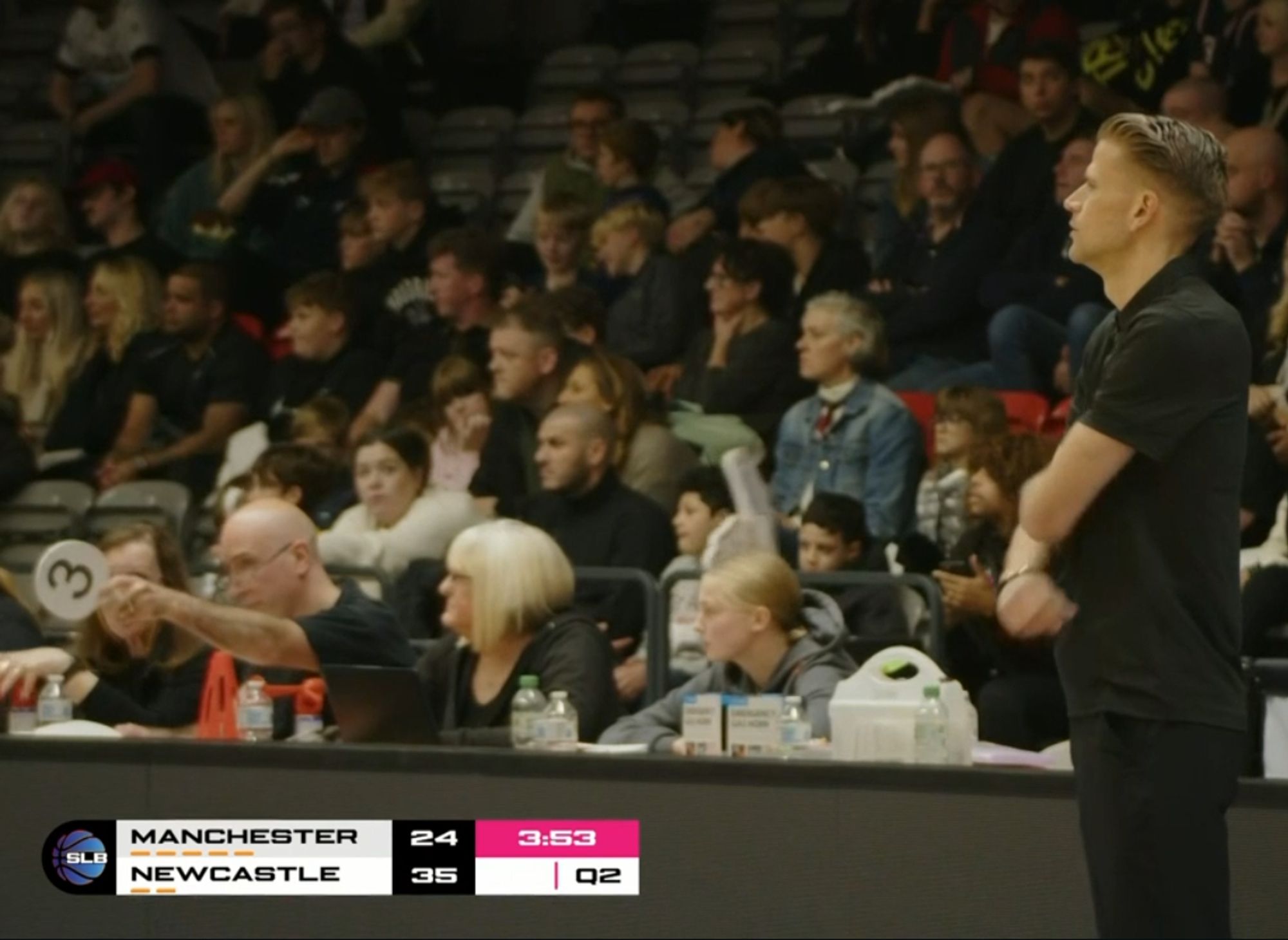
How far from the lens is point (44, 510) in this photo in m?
9.37

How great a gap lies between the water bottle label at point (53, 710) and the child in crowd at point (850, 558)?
90.2 inches

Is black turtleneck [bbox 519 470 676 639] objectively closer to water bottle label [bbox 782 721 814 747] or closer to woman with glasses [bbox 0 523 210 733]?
woman with glasses [bbox 0 523 210 733]

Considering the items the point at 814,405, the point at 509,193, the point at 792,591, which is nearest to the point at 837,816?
the point at 792,591

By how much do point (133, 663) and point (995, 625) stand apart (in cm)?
243

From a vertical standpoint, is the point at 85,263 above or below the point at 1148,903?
above

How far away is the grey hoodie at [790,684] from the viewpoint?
560 cm

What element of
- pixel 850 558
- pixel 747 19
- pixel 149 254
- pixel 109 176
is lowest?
pixel 850 558

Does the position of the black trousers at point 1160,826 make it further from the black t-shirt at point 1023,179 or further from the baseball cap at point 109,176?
the baseball cap at point 109,176

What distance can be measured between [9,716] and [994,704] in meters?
2.63

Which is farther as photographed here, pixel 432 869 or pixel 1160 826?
pixel 432 869

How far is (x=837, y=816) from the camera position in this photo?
14.8 feet

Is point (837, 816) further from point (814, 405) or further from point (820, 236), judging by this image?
point (820, 236)

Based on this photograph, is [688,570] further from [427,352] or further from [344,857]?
[427,352]

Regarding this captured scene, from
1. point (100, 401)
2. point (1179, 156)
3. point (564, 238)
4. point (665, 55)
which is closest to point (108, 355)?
point (100, 401)
